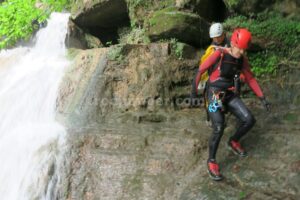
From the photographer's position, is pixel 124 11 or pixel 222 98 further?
pixel 124 11

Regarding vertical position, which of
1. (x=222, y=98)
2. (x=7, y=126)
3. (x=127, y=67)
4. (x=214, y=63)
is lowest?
(x=7, y=126)

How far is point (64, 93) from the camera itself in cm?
855

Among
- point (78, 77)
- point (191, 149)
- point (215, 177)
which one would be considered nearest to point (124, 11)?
point (78, 77)

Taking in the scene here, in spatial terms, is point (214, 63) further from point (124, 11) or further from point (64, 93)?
point (124, 11)

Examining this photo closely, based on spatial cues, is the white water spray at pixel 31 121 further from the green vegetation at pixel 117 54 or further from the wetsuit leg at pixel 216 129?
the wetsuit leg at pixel 216 129

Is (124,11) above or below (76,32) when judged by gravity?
above

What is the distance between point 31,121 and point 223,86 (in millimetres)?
5112

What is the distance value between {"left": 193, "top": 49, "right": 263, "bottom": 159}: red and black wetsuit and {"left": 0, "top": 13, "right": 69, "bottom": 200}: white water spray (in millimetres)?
3016

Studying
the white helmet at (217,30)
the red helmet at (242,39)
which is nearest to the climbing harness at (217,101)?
the red helmet at (242,39)

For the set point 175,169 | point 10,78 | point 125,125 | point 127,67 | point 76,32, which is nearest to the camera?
point 175,169

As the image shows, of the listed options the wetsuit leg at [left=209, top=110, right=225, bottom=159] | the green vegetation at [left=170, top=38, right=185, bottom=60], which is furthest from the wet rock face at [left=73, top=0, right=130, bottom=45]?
the wetsuit leg at [left=209, top=110, right=225, bottom=159]

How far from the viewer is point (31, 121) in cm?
871

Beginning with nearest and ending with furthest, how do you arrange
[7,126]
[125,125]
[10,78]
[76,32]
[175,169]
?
[175,169], [125,125], [7,126], [10,78], [76,32]

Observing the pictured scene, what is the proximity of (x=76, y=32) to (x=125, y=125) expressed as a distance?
6.15 metres
